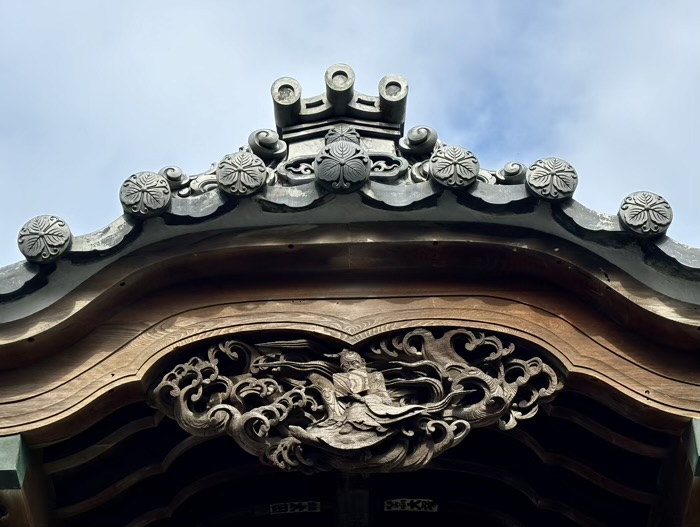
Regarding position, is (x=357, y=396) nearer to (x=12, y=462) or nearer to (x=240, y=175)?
(x=240, y=175)

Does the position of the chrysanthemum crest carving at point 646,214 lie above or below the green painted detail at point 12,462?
above

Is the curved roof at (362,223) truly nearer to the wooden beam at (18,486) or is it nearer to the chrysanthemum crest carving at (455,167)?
the chrysanthemum crest carving at (455,167)

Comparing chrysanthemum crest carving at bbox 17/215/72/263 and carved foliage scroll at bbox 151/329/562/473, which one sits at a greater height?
chrysanthemum crest carving at bbox 17/215/72/263

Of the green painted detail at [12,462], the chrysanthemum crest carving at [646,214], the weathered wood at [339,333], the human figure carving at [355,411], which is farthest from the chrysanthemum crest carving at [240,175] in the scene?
the chrysanthemum crest carving at [646,214]

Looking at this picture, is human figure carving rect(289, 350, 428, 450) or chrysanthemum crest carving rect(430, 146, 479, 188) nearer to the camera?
human figure carving rect(289, 350, 428, 450)

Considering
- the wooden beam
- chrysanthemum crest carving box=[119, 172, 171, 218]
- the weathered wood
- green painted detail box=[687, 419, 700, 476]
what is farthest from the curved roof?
the wooden beam

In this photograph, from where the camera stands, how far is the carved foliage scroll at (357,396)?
654 centimetres

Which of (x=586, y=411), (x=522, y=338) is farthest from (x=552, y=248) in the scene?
(x=586, y=411)

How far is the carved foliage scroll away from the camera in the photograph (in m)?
6.54

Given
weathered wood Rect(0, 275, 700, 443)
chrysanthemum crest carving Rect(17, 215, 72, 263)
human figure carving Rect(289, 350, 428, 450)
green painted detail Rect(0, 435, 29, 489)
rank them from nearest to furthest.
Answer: human figure carving Rect(289, 350, 428, 450), green painted detail Rect(0, 435, 29, 489), chrysanthemum crest carving Rect(17, 215, 72, 263), weathered wood Rect(0, 275, 700, 443)

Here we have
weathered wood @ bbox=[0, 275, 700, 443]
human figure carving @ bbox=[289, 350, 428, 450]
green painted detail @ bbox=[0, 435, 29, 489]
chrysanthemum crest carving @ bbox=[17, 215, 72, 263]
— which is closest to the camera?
human figure carving @ bbox=[289, 350, 428, 450]

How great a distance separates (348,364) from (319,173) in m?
0.99

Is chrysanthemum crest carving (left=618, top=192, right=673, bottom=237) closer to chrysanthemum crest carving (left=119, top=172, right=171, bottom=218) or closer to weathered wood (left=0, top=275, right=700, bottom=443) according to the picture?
weathered wood (left=0, top=275, right=700, bottom=443)

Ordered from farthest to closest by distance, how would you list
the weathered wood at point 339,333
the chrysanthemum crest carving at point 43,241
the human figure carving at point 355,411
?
the weathered wood at point 339,333 → the chrysanthemum crest carving at point 43,241 → the human figure carving at point 355,411
